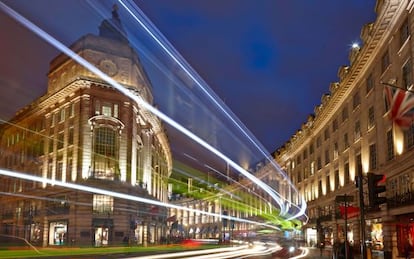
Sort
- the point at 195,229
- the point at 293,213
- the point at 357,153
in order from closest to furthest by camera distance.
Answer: the point at 357,153, the point at 293,213, the point at 195,229

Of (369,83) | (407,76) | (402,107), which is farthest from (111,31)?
(402,107)

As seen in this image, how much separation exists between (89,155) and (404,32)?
39.5 metres

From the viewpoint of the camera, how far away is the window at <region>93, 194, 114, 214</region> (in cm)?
5988

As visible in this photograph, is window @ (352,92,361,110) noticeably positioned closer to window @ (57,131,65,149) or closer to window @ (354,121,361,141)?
window @ (354,121,361,141)

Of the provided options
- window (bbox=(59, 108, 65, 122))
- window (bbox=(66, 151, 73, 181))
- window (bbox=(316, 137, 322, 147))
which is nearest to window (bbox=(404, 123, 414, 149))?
window (bbox=(316, 137, 322, 147))

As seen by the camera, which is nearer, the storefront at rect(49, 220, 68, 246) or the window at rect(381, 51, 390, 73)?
the window at rect(381, 51, 390, 73)

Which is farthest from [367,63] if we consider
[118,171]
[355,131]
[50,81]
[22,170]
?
[22,170]

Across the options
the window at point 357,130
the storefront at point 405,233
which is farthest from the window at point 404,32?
the window at point 357,130

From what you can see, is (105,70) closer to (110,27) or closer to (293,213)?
(110,27)

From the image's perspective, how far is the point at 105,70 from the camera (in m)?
63.8

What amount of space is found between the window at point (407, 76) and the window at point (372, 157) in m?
10.3

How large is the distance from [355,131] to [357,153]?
255cm

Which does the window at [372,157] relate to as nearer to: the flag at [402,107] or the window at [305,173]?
the flag at [402,107]

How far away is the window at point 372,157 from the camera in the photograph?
44.6 m
